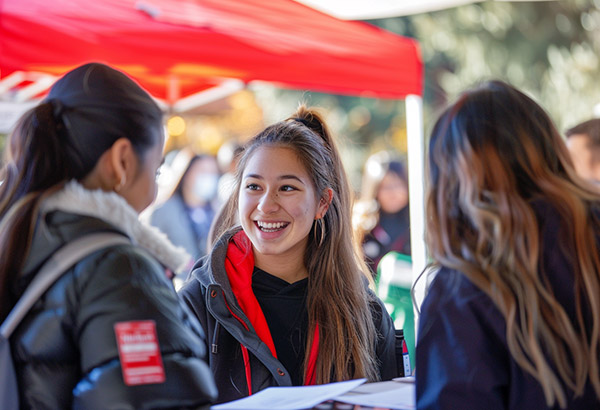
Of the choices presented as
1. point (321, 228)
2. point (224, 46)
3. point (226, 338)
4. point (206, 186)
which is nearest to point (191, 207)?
point (206, 186)

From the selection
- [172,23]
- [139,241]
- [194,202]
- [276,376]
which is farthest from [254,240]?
[194,202]

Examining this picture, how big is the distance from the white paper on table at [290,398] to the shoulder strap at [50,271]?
551mm

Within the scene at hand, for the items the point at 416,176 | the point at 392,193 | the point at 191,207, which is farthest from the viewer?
the point at 191,207

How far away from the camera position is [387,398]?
1979 mm

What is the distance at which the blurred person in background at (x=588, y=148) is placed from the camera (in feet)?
14.7

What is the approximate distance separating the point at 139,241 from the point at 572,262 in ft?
3.32

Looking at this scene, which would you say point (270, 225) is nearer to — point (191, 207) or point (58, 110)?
point (58, 110)

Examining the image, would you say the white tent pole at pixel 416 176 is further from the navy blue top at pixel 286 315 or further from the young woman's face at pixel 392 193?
the navy blue top at pixel 286 315

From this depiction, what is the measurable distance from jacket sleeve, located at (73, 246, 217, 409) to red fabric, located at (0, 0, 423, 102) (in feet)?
9.20

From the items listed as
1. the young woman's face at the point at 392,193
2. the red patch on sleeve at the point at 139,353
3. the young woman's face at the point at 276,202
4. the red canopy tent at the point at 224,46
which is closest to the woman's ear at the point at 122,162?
the red patch on sleeve at the point at 139,353

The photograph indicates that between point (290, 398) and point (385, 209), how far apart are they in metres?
4.30

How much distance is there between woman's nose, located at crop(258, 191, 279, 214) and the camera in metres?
2.65

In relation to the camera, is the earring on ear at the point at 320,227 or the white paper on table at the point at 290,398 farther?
the earring on ear at the point at 320,227

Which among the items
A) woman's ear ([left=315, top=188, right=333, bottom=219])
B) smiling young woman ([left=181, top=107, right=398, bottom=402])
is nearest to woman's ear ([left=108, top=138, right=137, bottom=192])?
smiling young woman ([left=181, top=107, right=398, bottom=402])
